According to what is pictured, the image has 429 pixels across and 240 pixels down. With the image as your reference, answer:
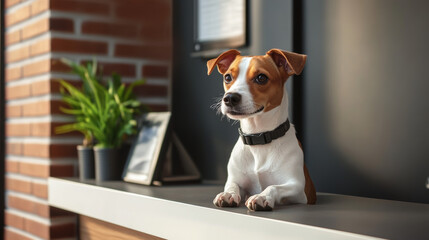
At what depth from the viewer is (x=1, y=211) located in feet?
7.10

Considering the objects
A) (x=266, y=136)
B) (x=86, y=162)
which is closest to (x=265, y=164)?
(x=266, y=136)

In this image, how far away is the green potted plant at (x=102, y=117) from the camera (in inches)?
68.5

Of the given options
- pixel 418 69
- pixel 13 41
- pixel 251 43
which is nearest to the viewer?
pixel 418 69

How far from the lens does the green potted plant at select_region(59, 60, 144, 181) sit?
1.74m

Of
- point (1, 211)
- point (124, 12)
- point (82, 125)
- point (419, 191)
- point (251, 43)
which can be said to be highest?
point (124, 12)

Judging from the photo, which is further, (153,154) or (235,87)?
(153,154)

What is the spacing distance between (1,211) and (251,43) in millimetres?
1226

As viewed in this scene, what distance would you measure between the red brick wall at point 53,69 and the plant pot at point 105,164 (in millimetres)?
178

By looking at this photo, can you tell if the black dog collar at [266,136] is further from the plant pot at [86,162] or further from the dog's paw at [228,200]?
the plant pot at [86,162]

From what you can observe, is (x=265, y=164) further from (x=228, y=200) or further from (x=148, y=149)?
(x=148, y=149)

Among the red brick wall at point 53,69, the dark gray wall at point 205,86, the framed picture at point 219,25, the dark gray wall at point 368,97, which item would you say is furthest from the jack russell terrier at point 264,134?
the red brick wall at point 53,69

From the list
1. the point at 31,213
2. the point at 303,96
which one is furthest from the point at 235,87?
the point at 31,213

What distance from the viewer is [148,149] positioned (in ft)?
5.56

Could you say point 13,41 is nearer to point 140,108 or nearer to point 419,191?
point 140,108
